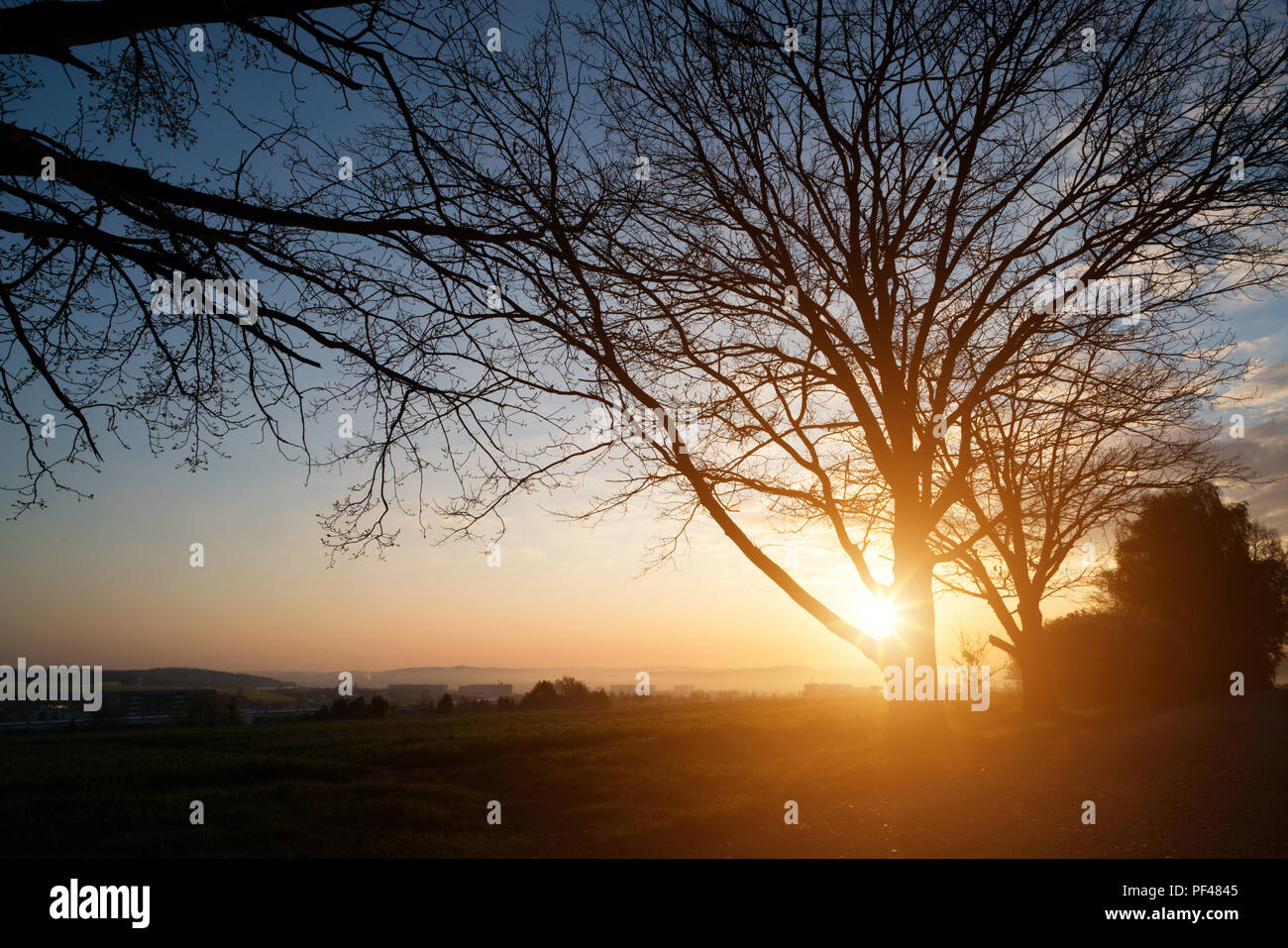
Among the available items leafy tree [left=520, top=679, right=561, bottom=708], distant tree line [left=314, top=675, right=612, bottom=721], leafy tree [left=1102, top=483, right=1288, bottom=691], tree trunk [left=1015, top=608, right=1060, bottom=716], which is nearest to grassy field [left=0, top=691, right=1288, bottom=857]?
tree trunk [left=1015, top=608, right=1060, bottom=716]

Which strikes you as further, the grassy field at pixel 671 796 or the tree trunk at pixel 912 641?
the tree trunk at pixel 912 641

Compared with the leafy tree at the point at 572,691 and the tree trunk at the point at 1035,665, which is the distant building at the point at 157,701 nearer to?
the leafy tree at the point at 572,691

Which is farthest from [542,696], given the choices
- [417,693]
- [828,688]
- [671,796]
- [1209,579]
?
[828,688]

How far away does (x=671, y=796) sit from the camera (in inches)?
338

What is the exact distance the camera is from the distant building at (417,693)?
36656 millimetres

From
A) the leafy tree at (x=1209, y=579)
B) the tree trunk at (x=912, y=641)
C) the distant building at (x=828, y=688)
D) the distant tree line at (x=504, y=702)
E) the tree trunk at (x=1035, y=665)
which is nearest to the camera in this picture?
the tree trunk at (x=912, y=641)

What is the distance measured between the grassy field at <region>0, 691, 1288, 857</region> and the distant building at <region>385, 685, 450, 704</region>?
22395 mm

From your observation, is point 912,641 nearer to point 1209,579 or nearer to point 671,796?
point 671,796

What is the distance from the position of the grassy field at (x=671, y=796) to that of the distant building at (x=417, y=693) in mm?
22395

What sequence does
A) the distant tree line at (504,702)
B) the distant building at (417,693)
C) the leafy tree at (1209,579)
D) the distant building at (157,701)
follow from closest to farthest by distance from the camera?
the distant tree line at (504,702) → the distant building at (157,701) → the leafy tree at (1209,579) → the distant building at (417,693)

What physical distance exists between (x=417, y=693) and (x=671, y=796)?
1507 inches

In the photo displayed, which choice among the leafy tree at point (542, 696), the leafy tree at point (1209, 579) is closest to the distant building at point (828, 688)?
the leafy tree at point (1209, 579)

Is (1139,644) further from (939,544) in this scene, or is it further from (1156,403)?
(1156,403)
